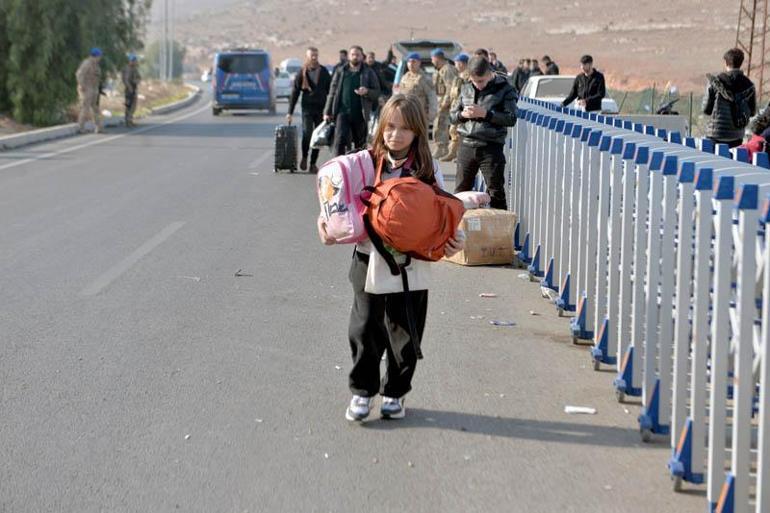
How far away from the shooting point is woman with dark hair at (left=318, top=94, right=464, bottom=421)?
20.2 ft

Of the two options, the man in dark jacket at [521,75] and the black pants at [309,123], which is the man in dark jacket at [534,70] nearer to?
the man in dark jacket at [521,75]

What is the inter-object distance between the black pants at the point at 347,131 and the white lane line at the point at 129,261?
4762 mm

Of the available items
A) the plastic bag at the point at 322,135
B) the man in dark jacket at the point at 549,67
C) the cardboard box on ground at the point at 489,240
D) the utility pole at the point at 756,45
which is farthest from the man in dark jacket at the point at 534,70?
the cardboard box on ground at the point at 489,240

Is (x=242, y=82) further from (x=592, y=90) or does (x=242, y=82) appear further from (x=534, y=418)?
(x=534, y=418)

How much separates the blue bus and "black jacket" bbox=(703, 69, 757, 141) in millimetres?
27683

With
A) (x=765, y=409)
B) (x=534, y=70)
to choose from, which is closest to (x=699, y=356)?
(x=765, y=409)

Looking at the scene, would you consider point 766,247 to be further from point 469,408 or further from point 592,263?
point 592,263

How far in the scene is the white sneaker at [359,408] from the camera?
628cm

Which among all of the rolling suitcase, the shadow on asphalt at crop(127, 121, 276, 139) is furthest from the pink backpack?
the shadow on asphalt at crop(127, 121, 276, 139)

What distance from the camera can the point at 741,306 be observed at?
460 centimetres

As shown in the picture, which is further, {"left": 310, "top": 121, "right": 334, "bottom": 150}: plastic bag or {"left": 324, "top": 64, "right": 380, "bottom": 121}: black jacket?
{"left": 324, "top": 64, "right": 380, "bottom": 121}: black jacket

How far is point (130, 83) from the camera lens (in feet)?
107

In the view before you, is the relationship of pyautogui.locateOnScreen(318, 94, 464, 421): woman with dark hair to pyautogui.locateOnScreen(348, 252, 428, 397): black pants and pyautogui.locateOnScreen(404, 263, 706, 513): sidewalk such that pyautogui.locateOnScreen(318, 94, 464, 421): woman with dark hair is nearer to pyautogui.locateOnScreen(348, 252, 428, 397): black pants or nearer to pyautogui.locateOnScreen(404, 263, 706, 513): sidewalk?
pyautogui.locateOnScreen(348, 252, 428, 397): black pants

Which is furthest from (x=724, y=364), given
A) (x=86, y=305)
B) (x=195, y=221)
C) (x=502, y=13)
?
(x=502, y=13)
